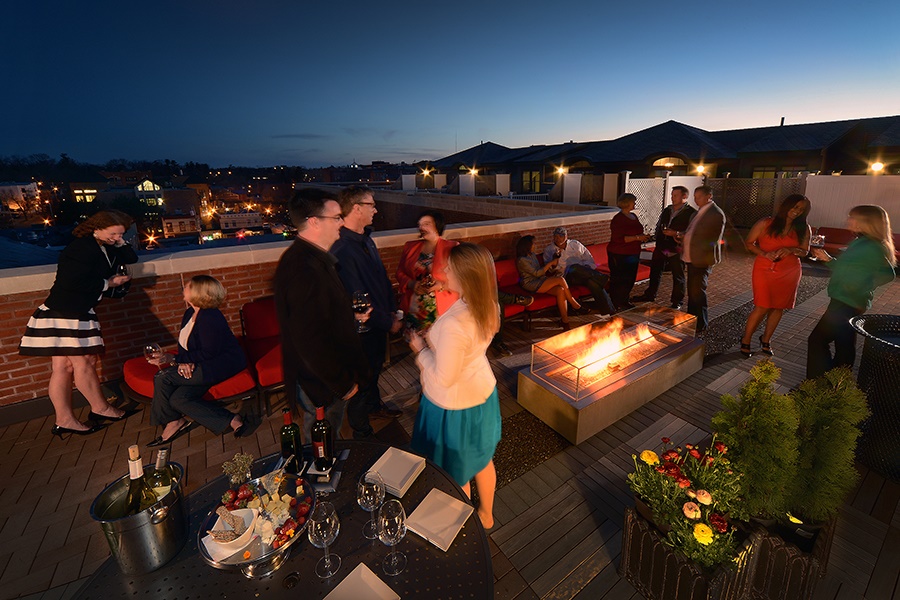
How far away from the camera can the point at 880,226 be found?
4.20 m

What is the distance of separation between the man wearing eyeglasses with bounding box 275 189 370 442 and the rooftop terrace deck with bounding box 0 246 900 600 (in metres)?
1.43

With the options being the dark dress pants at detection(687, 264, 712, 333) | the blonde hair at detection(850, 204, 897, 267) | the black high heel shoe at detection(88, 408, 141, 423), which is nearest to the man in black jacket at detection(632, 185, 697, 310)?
the dark dress pants at detection(687, 264, 712, 333)

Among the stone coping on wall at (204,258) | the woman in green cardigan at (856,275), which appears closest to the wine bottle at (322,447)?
the stone coping on wall at (204,258)

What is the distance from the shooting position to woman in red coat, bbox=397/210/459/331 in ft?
15.4

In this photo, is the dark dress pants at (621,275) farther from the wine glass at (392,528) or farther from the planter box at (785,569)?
the wine glass at (392,528)

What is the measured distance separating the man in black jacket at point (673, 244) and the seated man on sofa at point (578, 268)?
1.16 metres

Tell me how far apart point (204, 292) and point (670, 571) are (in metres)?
4.11

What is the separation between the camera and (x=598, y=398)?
416 cm

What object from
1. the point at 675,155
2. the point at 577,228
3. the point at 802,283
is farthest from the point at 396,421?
the point at 675,155

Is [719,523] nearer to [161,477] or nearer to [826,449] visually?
[826,449]

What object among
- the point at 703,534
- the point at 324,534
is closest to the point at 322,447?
the point at 324,534

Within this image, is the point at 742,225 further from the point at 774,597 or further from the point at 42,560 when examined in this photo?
the point at 42,560

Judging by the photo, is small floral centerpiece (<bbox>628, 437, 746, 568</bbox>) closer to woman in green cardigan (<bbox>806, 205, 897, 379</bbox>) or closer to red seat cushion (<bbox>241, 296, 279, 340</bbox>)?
woman in green cardigan (<bbox>806, 205, 897, 379</bbox>)

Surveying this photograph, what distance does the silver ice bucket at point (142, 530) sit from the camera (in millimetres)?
1735
